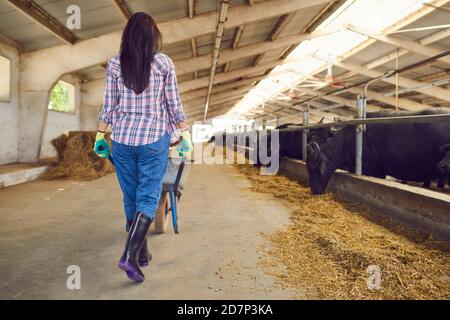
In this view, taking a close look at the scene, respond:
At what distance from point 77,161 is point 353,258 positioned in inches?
259

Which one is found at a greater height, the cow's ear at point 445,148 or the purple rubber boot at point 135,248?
the cow's ear at point 445,148

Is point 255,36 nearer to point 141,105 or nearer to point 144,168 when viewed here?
point 141,105

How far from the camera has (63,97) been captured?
1080cm

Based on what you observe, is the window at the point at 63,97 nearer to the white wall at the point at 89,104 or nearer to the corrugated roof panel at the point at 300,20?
the white wall at the point at 89,104

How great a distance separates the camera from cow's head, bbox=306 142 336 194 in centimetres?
506

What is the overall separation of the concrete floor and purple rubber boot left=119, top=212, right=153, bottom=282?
0.09 metres

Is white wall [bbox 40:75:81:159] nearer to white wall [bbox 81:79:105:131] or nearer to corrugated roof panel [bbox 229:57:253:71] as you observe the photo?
white wall [bbox 81:79:105:131]

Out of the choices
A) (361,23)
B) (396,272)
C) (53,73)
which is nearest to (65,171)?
(53,73)

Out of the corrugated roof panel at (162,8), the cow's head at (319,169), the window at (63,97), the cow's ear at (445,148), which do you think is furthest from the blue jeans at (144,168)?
the window at (63,97)

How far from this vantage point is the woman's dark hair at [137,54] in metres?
2.09

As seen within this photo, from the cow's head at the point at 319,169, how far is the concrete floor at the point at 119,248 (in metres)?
0.74

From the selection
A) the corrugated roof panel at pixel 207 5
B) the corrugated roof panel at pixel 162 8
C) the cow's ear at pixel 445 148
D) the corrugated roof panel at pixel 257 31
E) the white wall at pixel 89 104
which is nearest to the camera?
the cow's ear at pixel 445 148

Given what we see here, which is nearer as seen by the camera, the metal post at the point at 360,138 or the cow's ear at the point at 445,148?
the cow's ear at the point at 445,148
